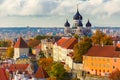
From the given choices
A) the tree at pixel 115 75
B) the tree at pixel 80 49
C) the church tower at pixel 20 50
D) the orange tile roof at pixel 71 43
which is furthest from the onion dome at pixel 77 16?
the tree at pixel 115 75

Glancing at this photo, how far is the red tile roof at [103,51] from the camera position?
54.3m

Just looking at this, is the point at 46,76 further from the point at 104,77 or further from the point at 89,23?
the point at 89,23

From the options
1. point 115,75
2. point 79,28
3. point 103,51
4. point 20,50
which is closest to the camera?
point 115,75

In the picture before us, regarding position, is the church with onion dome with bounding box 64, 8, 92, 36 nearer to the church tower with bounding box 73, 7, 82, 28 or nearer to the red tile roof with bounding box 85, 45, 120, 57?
the church tower with bounding box 73, 7, 82, 28

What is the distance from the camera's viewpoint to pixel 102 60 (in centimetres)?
5472

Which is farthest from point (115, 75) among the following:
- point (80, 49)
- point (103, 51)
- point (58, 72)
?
point (80, 49)

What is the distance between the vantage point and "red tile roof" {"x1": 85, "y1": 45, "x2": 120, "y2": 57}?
178 feet

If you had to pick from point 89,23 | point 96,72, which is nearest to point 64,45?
point 96,72

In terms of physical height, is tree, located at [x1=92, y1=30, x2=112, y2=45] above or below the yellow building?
above

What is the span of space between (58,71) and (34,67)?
4834 millimetres

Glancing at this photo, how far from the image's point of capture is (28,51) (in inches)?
3172

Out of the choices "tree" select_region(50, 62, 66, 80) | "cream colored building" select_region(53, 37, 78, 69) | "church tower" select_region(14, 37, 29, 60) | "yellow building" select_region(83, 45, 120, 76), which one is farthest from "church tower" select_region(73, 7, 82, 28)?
"tree" select_region(50, 62, 66, 80)

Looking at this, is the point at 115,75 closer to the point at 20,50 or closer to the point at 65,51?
the point at 65,51

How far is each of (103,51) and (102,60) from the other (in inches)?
54.2
